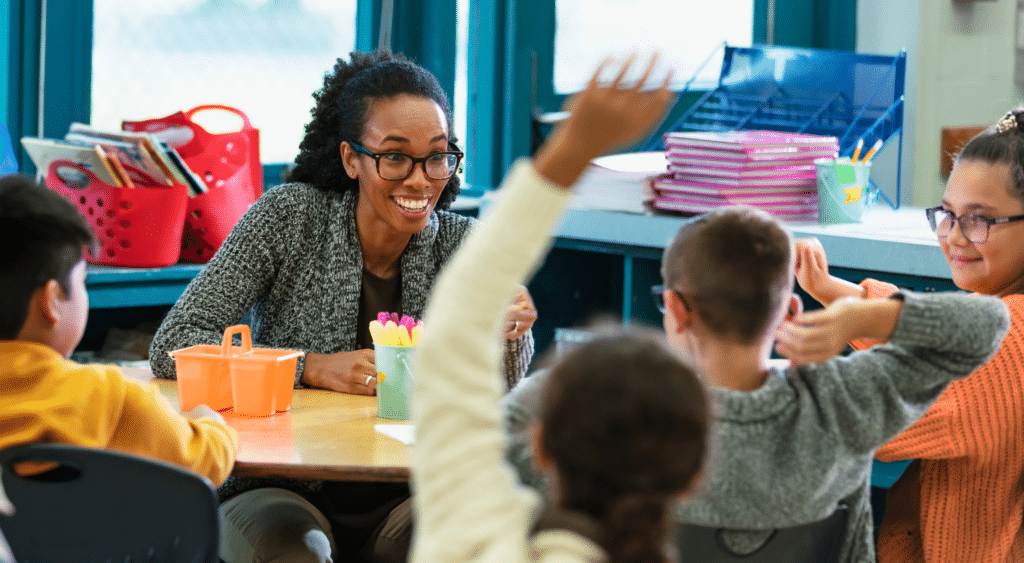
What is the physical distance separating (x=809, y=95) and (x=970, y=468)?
5.23 feet

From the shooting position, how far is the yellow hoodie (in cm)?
119

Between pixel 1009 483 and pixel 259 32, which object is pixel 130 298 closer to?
pixel 259 32

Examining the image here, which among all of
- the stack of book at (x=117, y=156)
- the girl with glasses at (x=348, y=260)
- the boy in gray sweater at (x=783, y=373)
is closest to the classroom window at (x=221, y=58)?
the stack of book at (x=117, y=156)

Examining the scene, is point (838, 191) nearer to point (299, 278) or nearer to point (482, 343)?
point (299, 278)

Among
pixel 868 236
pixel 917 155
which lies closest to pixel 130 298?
pixel 868 236

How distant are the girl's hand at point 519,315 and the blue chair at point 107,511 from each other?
2.14ft

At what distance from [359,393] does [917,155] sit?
218 cm

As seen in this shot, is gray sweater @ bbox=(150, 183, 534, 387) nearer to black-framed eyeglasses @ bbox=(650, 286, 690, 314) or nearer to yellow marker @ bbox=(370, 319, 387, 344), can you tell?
yellow marker @ bbox=(370, 319, 387, 344)

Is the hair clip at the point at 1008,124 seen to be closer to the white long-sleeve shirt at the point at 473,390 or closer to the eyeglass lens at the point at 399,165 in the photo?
the eyeglass lens at the point at 399,165

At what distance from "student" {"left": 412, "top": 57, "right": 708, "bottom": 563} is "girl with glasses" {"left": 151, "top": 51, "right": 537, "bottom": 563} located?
95cm

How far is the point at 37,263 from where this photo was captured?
1.26m

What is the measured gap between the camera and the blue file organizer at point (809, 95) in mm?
2734

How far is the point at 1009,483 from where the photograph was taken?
58.3 inches

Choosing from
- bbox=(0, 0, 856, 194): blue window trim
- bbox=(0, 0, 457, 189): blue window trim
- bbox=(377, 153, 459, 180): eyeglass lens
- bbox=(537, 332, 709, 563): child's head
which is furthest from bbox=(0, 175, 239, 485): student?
bbox=(0, 0, 856, 194): blue window trim
